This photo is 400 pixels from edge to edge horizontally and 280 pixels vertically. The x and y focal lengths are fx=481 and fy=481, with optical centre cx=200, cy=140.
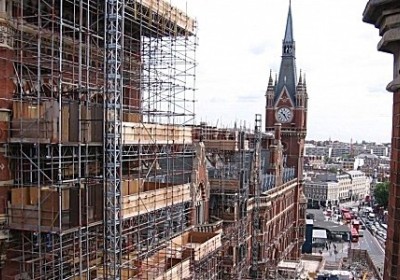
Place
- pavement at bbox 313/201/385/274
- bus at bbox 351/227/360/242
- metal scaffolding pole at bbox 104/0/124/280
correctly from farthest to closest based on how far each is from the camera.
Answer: bus at bbox 351/227/360/242, pavement at bbox 313/201/385/274, metal scaffolding pole at bbox 104/0/124/280

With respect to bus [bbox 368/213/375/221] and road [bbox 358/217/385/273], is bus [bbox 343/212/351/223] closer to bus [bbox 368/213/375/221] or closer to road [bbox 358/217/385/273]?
road [bbox 358/217/385/273]

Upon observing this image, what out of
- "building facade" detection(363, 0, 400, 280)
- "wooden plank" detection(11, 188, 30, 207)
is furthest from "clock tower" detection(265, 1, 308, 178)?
"building facade" detection(363, 0, 400, 280)

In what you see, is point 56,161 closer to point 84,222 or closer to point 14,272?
point 84,222

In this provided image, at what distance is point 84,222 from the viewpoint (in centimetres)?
1573

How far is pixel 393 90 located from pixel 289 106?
6034 cm

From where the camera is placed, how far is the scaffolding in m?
14.9

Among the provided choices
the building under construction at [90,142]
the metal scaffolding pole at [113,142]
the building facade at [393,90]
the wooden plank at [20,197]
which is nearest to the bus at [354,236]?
the building under construction at [90,142]

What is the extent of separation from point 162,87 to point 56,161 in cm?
910

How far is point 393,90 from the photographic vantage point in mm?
8258

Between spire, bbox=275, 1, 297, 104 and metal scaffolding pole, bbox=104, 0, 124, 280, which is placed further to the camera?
spire, bbox=275, 1, 297, 104

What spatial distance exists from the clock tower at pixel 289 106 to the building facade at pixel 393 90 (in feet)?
196

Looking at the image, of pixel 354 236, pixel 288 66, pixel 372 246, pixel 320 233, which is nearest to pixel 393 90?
pixel 288 66

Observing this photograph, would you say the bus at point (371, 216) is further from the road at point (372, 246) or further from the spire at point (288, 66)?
the spire at point (288, 66)

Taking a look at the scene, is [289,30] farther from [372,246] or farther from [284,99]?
[372,246]
